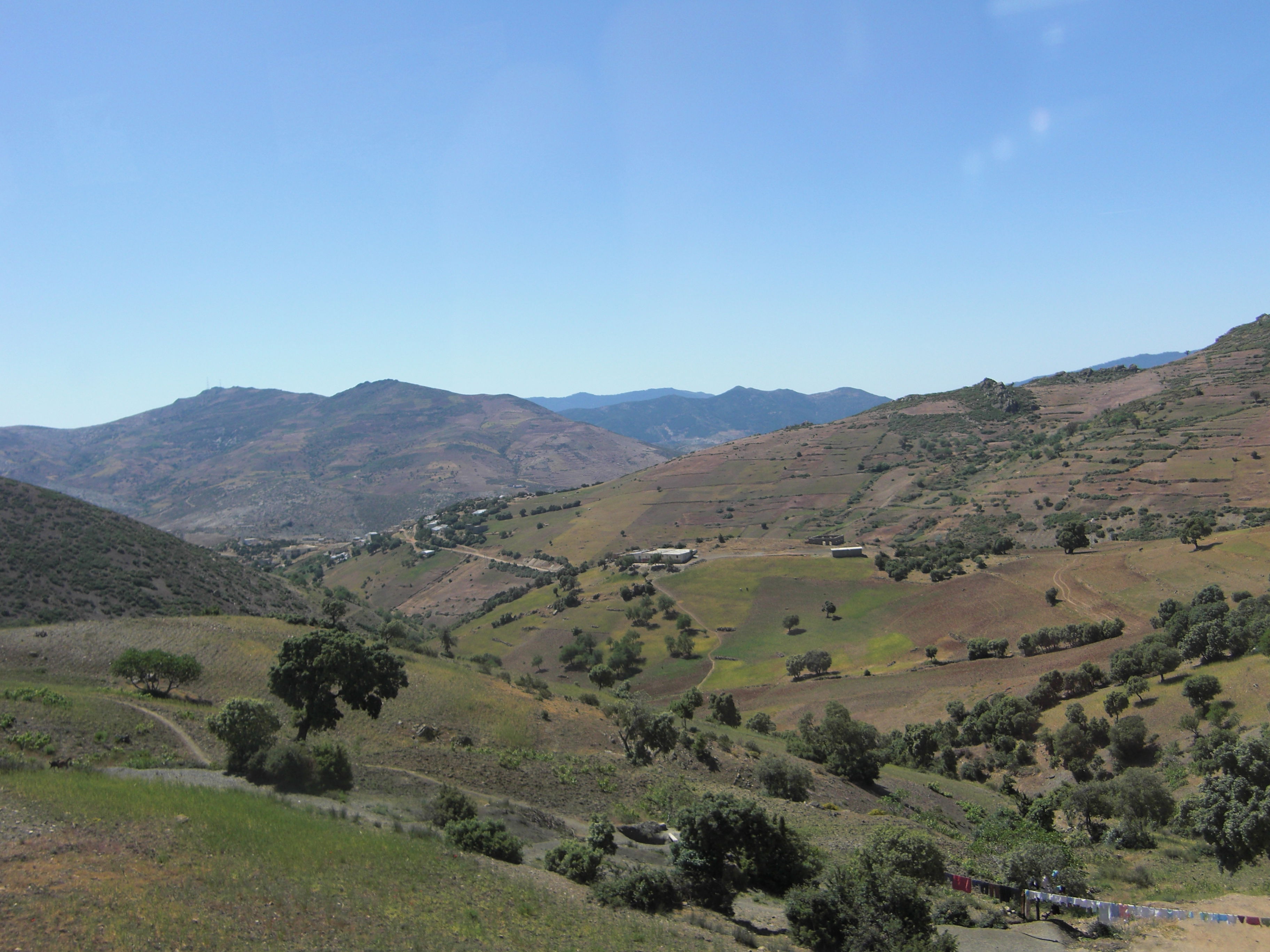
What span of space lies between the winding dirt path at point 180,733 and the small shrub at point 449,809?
9110mm

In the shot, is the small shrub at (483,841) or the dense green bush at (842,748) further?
the dense green bush at (842,748)

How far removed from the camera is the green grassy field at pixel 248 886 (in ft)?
42.7

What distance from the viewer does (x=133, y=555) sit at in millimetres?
79875

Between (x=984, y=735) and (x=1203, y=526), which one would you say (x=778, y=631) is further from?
(x=1203, y=526)

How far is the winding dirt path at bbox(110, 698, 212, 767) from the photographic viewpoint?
2633 centimetres

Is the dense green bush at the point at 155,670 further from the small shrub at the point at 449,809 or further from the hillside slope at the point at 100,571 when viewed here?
the hillside slope at the point at 100,571

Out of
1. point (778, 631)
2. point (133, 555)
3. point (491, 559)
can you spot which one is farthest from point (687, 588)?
point (133, 555)

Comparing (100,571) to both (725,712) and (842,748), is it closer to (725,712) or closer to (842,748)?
(725,712)

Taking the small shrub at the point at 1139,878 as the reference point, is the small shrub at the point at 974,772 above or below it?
below

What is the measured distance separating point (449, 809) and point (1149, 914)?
21.5m

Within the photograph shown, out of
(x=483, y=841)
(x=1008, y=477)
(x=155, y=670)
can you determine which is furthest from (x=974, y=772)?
(x=1008, y=477)

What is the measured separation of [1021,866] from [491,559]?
446ft

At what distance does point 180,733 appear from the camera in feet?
92.2

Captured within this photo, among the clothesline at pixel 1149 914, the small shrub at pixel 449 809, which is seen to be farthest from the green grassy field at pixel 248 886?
the clothesline at pixel 1149 914
